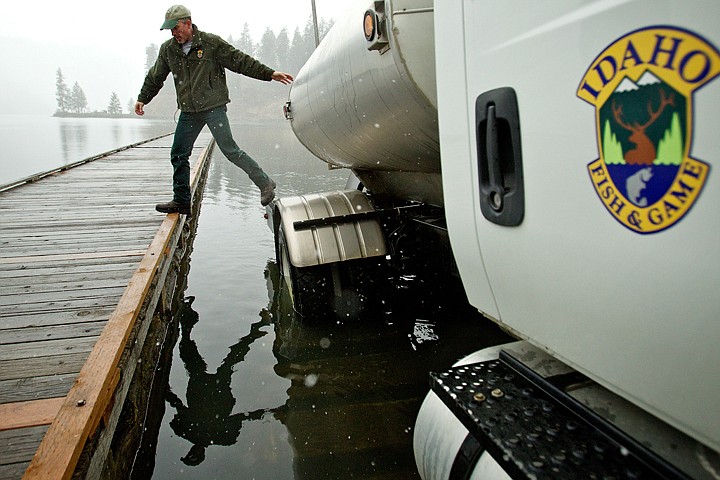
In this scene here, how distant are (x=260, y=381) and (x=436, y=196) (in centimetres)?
179

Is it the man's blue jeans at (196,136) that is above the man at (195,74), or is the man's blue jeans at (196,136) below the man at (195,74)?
below

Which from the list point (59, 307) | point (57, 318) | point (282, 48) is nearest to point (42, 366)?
point (57, 318)

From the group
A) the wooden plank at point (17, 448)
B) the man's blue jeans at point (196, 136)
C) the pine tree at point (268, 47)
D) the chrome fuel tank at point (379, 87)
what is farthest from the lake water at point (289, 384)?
the pine tree at point (268, 47)

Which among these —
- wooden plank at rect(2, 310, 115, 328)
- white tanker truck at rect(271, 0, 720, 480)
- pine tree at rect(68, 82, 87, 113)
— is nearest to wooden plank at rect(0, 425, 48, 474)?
wooden plank at rect(2, 310, 115, 328)

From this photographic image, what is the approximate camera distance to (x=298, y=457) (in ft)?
8.93

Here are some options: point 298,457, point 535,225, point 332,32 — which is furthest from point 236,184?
point 535,225

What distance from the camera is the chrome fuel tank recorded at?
7.10 ft

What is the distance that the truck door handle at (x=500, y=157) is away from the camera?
130cm

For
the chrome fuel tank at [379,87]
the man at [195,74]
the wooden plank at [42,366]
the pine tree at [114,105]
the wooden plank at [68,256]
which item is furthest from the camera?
the pine tree at [114,105]

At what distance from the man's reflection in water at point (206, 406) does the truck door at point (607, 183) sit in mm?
2085

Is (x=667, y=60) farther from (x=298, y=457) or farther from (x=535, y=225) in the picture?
(x=298, y=457)

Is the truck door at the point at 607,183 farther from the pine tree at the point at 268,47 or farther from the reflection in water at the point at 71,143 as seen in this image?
the pine tree at the point at 268,47

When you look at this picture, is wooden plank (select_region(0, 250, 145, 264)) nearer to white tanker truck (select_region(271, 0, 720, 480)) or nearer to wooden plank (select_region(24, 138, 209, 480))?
wooden plank (select_region(24, 138, 209, 480))

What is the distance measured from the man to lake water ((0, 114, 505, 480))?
67.5 inches
